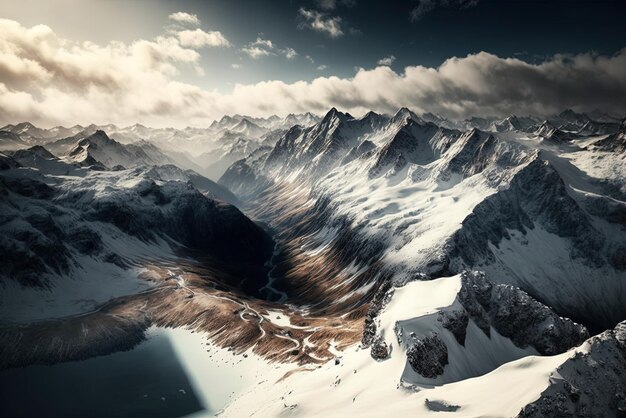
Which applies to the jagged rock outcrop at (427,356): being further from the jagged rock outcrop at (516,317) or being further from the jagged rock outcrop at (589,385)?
the jagged rock outcrop at (589,385)

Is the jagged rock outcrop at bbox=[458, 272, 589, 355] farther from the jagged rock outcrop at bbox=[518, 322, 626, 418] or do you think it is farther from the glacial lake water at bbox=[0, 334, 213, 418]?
the glacial lake water at bbox=[0, 334, 213, 418]

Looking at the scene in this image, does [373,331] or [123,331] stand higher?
[373,331]

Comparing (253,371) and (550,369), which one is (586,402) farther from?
(253,371)

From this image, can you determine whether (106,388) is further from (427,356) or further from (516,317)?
(516,317)

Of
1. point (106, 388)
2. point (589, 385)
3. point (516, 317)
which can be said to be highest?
point (516, 317)

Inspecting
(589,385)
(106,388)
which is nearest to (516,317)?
(589,385)

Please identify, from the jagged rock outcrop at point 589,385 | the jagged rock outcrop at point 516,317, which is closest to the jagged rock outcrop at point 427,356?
the jagged rock outcrop at point 516,317

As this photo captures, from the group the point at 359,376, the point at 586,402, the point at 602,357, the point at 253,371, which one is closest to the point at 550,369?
the point at 586,402

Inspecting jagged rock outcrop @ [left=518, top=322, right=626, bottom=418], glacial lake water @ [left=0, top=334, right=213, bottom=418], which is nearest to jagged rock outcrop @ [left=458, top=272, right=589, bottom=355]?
jagged rock outcrop @ [left=518, top=322, right=626, bottom=418]
